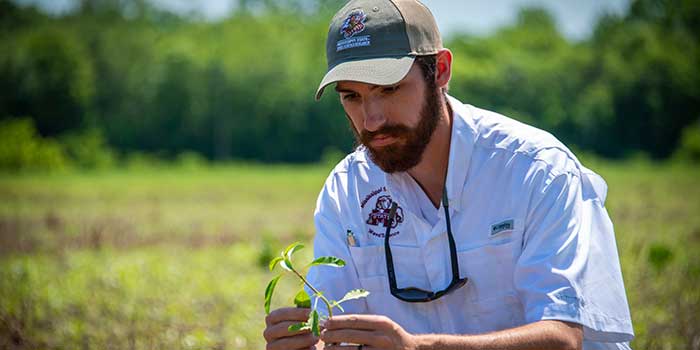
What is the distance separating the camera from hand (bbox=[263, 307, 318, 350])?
260 centimetres

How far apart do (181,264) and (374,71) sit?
7328 mm

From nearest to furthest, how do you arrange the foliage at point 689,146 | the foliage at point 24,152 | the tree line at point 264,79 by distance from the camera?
the tree line at point 264,79 → the foliage at point 689,146 → the foliage at point 24,152

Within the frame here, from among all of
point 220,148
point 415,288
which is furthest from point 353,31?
point 220,148

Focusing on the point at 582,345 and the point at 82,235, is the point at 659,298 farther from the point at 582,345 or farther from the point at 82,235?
the point at 82,235

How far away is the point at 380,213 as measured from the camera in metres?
3.05

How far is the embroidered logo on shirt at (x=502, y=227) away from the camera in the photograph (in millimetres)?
2782

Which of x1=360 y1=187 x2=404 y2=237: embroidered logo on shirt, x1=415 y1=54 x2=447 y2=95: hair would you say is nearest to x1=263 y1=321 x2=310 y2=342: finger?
x1=360 y1=187 x2=404 y2=237: embroidered logo on shirt

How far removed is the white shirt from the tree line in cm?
1826

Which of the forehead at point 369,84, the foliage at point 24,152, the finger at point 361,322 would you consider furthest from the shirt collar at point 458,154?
the foliage at point 24,152

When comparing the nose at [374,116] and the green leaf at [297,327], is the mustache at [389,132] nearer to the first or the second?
the nose at [374,116]

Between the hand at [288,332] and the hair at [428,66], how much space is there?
86 cm

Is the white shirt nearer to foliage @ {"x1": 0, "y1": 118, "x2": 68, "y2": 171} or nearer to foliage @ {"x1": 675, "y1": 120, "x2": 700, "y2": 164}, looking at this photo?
foliage @ {"x1": 675, "y1": 120, "x2": 700, "y2": 164}

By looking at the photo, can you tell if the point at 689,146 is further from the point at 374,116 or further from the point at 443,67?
the point at 374,116

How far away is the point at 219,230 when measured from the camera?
44.1 feet
